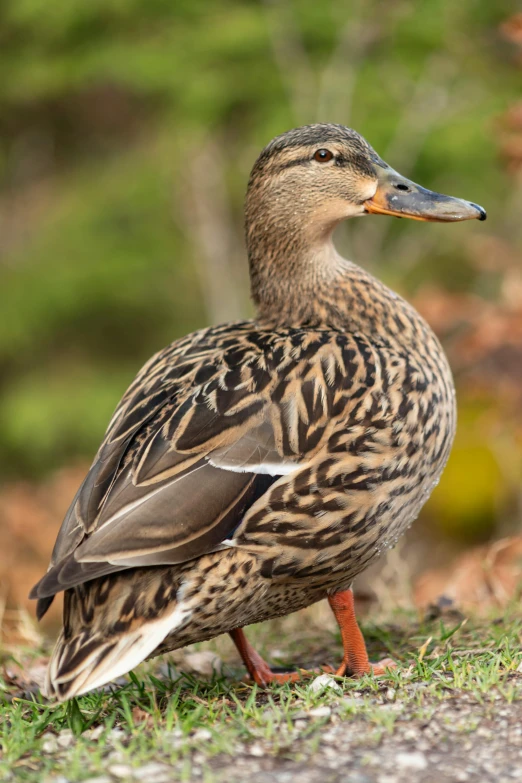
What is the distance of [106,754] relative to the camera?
2979 millimetres

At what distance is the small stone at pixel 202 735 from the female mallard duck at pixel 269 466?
0.91ft

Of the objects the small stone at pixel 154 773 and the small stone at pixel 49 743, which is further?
the small stone at pixel 49 743

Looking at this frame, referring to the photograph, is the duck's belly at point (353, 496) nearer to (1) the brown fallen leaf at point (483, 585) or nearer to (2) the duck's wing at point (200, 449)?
(2) the duck's wing at point (200, 449)

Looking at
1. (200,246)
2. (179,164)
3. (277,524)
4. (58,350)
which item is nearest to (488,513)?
(200,246)

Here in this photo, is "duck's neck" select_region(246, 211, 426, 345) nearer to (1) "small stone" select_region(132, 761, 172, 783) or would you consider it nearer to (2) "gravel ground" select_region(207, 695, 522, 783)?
(2) "gravel ground" select_region(207, 695, 522, 783)

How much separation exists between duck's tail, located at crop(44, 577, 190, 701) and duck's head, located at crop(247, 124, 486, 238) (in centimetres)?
181

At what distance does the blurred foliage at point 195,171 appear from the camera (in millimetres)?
11062

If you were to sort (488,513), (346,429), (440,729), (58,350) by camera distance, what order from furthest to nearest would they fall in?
1. (58,350)
2. (488,513)
3. (346,429)
4. (440,729)

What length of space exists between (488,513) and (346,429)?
781 centimetres

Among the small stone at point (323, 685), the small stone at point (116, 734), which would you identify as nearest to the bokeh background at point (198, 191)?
the small stone at point (323, 685)

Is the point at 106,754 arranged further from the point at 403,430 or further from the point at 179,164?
the point at 179,164

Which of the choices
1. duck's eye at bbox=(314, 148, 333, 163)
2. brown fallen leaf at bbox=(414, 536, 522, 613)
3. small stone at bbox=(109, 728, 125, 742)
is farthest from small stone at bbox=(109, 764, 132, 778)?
duck's eye at bbox=(314, 148, 333, 163)

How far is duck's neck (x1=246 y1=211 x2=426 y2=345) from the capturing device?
Answer: 423cm

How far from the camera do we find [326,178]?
4.29 metres
